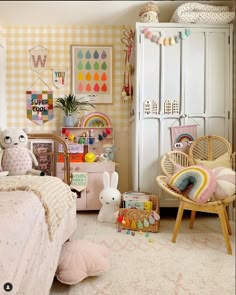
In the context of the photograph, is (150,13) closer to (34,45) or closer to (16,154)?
(34,45)

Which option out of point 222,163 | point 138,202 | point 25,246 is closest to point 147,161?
point 138,202

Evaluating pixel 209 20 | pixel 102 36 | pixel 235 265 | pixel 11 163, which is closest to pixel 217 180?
pixel 235 265

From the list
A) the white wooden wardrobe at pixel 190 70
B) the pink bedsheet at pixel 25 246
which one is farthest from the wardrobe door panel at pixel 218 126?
the pink bedsheet at pixel 25 246

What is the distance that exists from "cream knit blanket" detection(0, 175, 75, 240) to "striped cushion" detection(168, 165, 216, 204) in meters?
0.44

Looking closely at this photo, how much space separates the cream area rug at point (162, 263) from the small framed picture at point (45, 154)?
0.33 metres

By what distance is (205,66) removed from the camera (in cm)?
47

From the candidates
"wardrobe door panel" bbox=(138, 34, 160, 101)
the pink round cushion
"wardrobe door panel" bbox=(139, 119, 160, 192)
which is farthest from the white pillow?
"wardrobe door panel" bbox=(139, 119, 160, 192)

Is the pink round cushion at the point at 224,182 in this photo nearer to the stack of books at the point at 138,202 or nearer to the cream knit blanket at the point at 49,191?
the cream knit blanket at the point at 49,191

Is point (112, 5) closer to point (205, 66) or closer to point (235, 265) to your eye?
point (205, 66)

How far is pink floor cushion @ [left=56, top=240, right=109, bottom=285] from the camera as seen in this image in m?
0.81

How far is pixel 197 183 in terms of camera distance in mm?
344

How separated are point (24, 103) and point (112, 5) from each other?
30 centimetres

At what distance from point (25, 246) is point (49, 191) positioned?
0.27 m

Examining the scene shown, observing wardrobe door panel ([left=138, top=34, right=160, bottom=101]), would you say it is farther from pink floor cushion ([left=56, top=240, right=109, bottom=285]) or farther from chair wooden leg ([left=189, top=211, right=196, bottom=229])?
pink floor cushion ([left=56, top=240, right=109, bottom=285])
